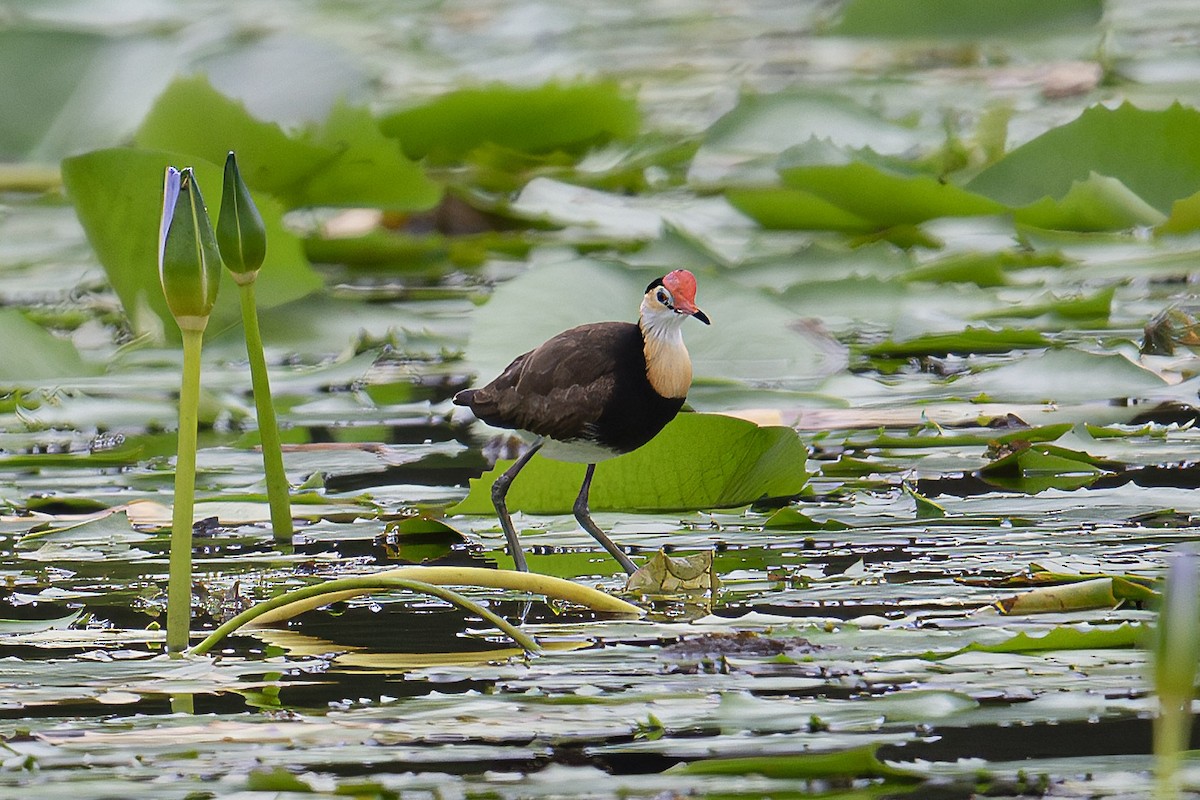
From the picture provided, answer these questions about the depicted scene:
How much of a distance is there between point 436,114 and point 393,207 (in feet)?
2.84

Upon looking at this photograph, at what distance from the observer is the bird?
7.73 ft

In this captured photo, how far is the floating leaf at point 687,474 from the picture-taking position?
2.66 m

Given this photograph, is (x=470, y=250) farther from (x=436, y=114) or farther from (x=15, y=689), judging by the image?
(x=15, y=689)

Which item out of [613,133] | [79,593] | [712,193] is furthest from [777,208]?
[79,593]

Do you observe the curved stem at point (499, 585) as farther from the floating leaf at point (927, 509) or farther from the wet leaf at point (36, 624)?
the floating leaf at point (927, 509)

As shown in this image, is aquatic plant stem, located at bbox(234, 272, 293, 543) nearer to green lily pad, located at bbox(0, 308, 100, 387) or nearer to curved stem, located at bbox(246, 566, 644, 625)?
curved stem, located at bbox(246, 566, 644, 625)

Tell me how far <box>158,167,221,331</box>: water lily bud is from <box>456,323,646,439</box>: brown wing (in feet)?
1.96

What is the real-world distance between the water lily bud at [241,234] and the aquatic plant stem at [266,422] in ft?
0.06

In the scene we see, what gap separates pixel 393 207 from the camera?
4.82m

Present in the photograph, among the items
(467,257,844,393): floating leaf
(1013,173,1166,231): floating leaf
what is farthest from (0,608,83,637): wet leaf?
(1013,173,1166,231): floating leaf

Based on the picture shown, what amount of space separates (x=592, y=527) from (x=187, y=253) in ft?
2.56

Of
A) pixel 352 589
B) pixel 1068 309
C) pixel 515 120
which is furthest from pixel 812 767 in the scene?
pixel 515 120

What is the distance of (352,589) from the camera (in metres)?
1.86

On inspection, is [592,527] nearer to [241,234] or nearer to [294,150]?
[241,234]
